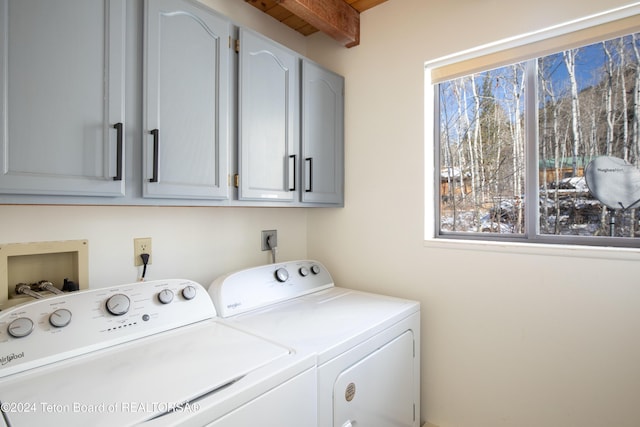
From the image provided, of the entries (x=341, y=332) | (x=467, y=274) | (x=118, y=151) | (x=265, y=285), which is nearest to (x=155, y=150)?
(x=118, y=151)

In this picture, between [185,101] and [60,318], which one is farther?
[185,101]

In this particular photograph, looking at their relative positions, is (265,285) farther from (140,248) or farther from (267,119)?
(267,119)

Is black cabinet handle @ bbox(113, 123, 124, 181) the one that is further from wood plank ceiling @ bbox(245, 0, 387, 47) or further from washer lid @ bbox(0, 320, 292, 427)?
wood plank ceiling @ bbox(245, 0, 387, 47)

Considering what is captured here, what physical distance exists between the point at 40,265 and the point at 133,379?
2.23ft

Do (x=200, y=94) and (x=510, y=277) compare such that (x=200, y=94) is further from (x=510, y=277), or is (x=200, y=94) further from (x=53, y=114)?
(x=510, y=277)

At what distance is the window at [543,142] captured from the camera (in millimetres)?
1410

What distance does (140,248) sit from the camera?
148 cm

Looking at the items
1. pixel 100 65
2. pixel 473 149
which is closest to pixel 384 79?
pixel 473 149

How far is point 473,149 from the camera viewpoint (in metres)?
1.80

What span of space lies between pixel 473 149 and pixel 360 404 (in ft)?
4.48

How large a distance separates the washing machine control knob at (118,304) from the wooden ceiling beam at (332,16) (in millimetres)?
1476

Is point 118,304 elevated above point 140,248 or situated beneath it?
situated beneath

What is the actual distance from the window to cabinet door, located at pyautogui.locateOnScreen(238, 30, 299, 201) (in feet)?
2.65

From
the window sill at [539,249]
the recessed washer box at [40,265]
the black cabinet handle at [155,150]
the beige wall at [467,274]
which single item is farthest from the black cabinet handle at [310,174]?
the recessed washer box at [40,265]
